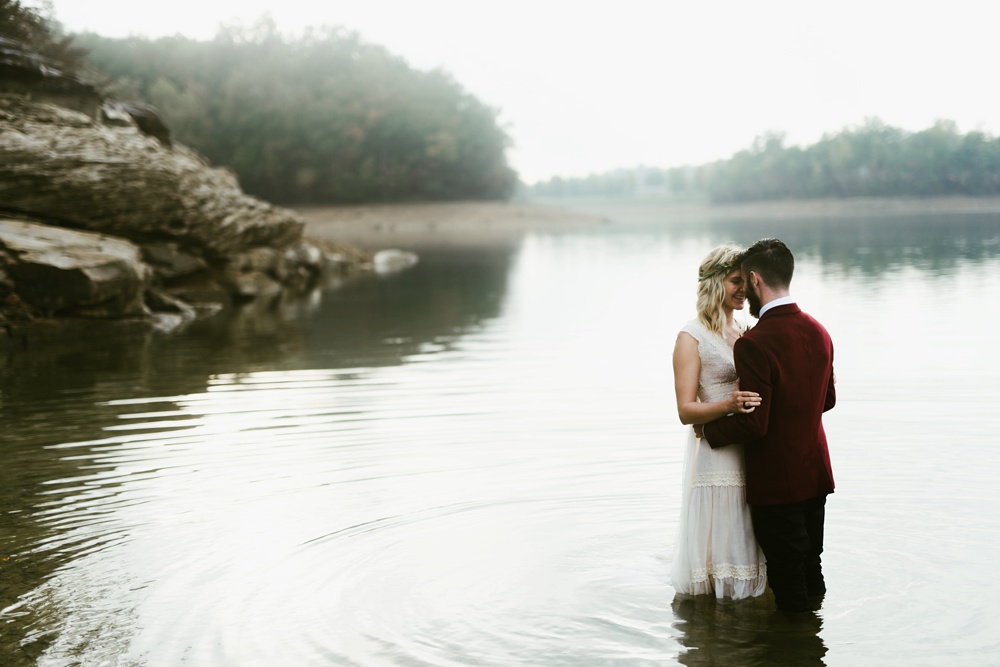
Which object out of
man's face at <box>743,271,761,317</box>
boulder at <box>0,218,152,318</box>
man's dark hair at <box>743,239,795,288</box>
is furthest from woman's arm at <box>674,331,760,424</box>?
boulder at <box>0,218,152,318</box>

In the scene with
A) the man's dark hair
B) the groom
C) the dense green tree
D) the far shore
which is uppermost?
the dense green tree

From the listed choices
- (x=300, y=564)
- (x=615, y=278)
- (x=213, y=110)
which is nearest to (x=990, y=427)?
(x=300, y=564)

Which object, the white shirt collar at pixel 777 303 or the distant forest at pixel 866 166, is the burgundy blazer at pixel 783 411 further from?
the distant forest at pixel 866 166

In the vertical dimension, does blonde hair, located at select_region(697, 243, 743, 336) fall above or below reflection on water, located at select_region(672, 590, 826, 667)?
above

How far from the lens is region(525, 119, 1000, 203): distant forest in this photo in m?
89.2

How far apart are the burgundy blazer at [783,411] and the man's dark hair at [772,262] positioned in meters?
0.12

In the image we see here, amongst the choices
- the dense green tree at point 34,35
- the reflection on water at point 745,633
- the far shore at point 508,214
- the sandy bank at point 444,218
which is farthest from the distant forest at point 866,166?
the reflection on water at point 745,633

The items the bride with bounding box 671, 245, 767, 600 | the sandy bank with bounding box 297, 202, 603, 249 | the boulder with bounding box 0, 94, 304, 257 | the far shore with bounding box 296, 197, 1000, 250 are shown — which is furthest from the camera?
the sandy bank with bounding box 297, 202, 603, 249

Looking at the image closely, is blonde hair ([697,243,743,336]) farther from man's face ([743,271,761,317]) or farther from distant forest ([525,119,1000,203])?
distant forest ([525,119,1000,203])

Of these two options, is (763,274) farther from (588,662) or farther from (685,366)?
(588,662)

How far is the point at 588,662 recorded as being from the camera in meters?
4.48

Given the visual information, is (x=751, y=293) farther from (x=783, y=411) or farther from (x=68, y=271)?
(x=68, y=271)

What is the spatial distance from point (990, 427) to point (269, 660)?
256 inches

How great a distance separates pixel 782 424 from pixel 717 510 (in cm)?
55
